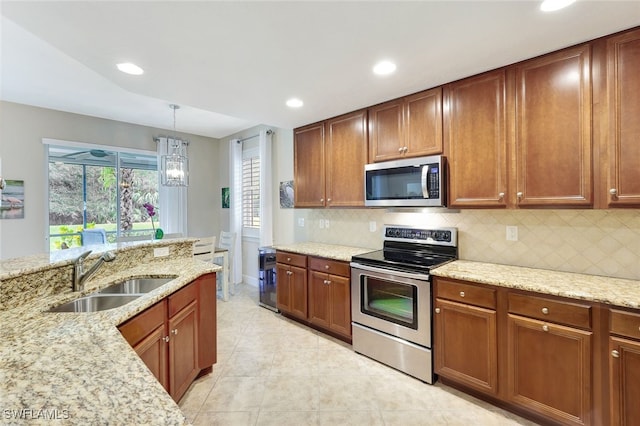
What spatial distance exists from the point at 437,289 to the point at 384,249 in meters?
0.95

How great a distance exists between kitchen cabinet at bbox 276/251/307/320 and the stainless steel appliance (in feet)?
0.75

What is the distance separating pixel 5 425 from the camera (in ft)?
2.30

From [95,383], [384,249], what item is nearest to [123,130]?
[384,249]

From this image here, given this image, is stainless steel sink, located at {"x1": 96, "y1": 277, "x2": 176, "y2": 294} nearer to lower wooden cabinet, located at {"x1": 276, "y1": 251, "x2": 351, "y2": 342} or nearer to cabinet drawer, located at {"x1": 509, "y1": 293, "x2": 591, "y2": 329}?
lower wooden cabinet, located at {"x1": 276, "y1": 251, "x2": 351, "y2": 342}

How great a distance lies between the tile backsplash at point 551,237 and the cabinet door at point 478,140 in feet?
1.10

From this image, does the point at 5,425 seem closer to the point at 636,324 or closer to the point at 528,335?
the point at 528,335

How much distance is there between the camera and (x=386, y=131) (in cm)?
288

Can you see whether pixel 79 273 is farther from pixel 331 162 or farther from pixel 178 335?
pixel 331 162

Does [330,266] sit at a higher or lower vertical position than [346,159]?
lower

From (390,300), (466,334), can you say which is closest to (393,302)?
(390,300)

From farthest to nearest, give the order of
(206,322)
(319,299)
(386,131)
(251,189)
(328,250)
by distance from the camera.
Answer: (251,189) < (328,250) < (319,299) < (386,131) < (206,322)

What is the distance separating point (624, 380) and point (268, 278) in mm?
3353

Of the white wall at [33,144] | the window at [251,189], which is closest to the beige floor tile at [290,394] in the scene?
the window at [251,189]

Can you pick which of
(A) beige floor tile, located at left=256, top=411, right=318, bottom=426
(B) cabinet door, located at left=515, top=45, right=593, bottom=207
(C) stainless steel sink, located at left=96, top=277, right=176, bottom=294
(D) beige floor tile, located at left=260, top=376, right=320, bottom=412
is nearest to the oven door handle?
(B) cabinet door, located at left=515, top=45, right=593, bottom=207
